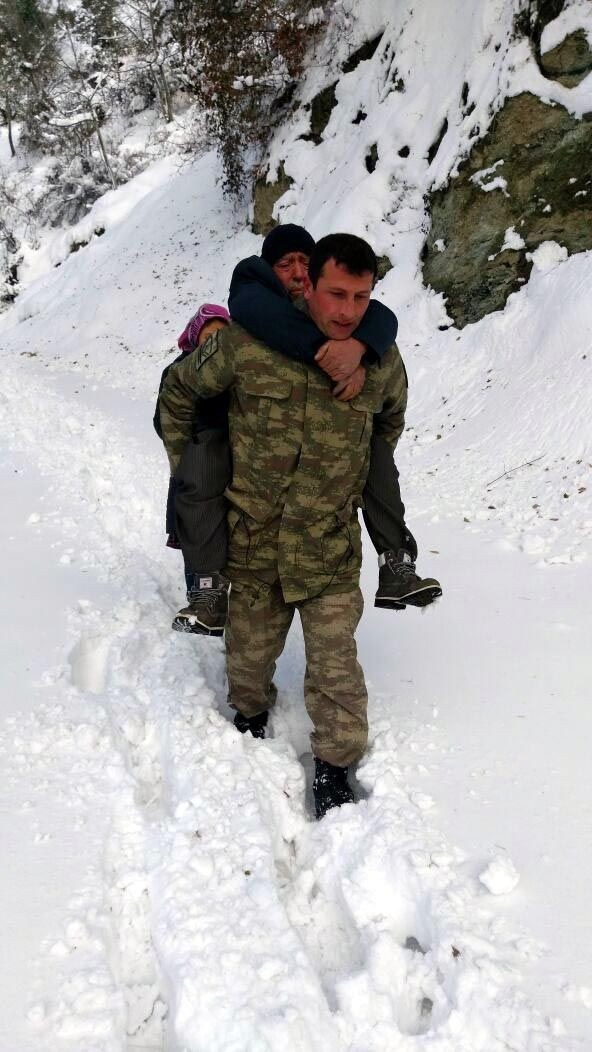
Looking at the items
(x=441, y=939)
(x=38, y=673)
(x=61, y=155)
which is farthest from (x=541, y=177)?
(x=61, y=155)

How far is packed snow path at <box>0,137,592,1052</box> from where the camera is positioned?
177cm

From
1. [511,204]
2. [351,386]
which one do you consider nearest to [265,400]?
[351,386]

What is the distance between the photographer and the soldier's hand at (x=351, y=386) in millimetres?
2299

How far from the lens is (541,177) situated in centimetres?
709

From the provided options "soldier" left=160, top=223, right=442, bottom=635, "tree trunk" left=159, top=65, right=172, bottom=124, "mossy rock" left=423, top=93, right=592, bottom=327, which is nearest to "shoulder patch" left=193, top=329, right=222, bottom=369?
"soldier" left=160, top=223, right=442, bottom=635

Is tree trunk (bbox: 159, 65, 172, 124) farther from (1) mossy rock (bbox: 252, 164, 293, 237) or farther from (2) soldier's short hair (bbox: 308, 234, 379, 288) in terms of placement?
(2) soldier's short hair (bbox: 308, 234, 379, 288)

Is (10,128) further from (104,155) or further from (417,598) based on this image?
(417,598)

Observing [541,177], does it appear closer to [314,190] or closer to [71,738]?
[314,190]

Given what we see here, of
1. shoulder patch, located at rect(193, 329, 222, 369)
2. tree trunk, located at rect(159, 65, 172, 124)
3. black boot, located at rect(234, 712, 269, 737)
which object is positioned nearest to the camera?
shoulder patch, located at rect(193, 329, 222, 369)

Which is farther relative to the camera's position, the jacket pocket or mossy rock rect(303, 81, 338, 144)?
mossy rock rect(303, 81, 338, 144)

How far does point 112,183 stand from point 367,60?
19436mm

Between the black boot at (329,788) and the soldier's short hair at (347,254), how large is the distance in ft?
5.47

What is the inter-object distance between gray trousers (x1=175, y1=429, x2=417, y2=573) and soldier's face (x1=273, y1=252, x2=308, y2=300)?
629 mm

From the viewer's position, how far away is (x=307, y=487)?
2.49 m
